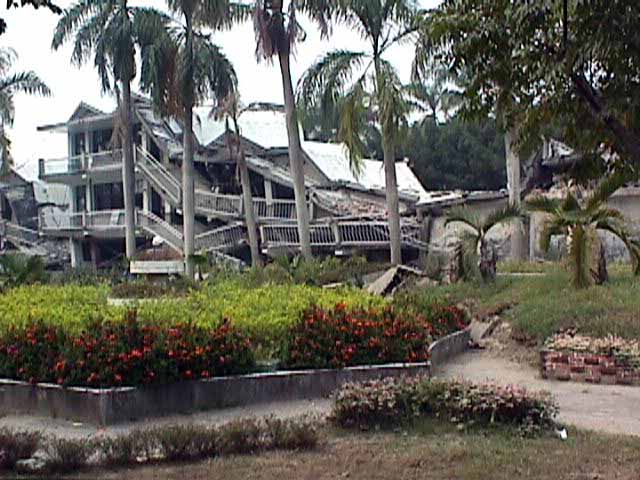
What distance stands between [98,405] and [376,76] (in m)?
16.6

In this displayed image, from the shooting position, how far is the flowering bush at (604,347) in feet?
40.4

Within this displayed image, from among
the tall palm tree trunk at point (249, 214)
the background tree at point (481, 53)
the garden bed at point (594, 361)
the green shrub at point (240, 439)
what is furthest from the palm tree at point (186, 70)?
the background tree at point (481, 53)

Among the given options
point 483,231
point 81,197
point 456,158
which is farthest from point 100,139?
point 483,231

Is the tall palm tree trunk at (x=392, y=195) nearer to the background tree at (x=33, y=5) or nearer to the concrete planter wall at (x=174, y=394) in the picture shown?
the concrete planter wall at (x=174, y=394)

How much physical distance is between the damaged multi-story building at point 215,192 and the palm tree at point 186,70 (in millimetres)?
2607

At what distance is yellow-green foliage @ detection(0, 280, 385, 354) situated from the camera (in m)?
12.2

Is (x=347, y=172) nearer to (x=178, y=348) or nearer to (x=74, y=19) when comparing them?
(x=74, y=19)

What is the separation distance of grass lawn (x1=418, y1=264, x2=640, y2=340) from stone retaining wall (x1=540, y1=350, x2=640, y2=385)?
4.05ft

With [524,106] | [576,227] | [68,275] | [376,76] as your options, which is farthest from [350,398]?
[68,275]

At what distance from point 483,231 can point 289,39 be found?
9.83m

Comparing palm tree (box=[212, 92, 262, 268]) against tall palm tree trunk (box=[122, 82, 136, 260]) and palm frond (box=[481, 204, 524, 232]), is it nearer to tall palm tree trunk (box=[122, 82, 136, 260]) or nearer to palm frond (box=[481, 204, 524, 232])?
tall palm tree trunk (box=[122, 82, 136, 260])

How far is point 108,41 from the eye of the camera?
103 feet

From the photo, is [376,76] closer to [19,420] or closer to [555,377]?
[555,377]

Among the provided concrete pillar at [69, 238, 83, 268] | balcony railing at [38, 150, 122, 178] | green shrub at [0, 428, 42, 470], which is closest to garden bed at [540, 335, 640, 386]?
green shrub at [0, 428, 42, 470]
